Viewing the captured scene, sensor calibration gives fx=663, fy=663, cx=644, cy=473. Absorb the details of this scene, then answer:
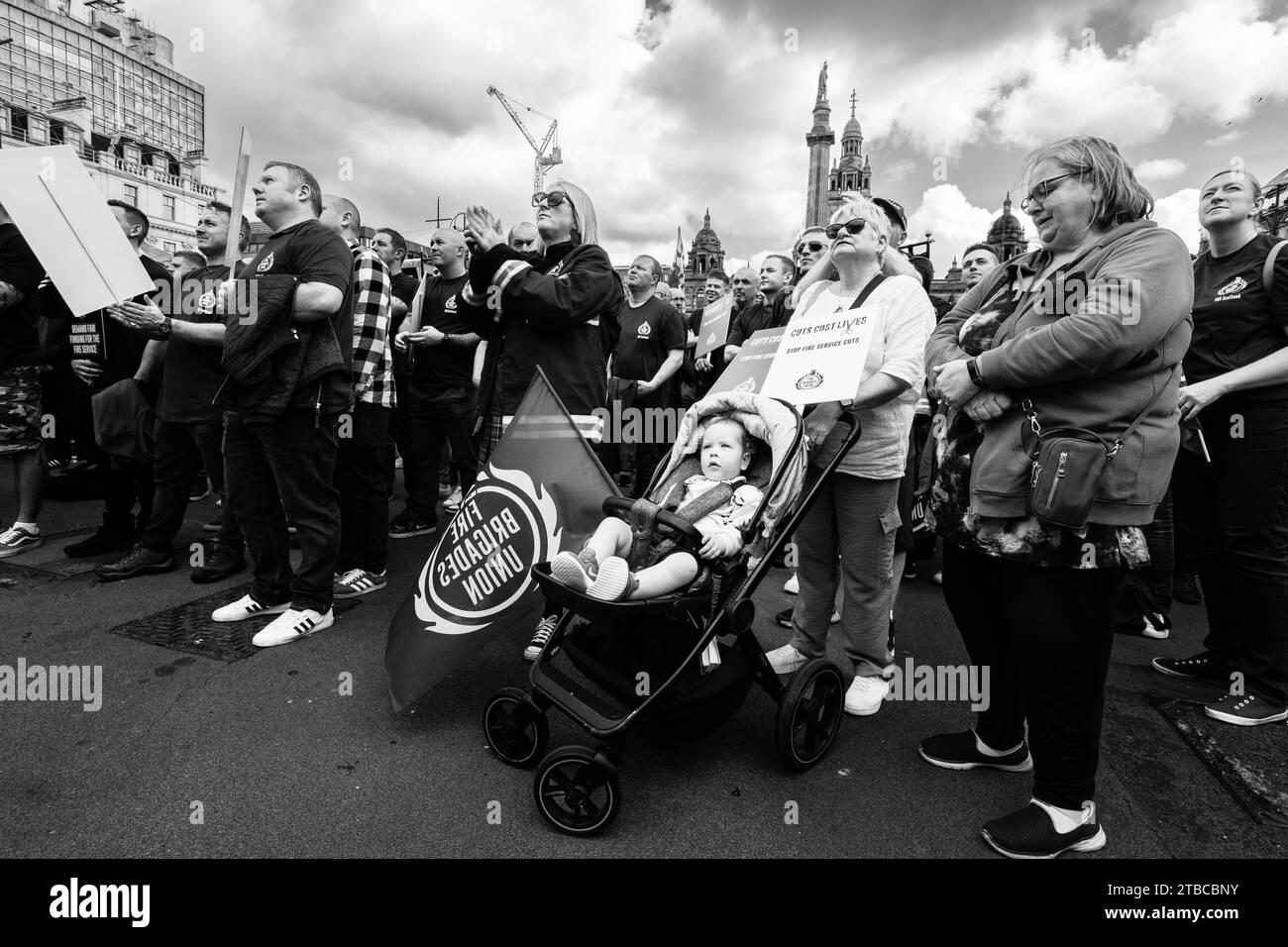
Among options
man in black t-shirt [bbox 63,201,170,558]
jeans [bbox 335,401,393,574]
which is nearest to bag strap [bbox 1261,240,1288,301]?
jeans [bbox 335,401,393,574]

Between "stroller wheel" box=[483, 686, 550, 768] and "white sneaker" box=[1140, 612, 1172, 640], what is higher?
"white sneaker" box=[1140, 612, 1172, 640]

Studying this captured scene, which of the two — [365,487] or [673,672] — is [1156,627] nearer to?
[673,672]

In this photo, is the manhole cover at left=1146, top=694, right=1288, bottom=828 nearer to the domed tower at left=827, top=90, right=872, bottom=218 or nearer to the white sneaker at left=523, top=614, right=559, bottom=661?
the white sneaker at left=523, top=614, right=559, bottom=661

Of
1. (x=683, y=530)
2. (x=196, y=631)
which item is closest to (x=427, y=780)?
(x=683, y=530)

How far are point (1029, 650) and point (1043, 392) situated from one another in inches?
29.2

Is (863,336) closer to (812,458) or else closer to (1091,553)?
(812,458)

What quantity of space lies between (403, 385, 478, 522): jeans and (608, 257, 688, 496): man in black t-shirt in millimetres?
1482

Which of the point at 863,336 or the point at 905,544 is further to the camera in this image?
the point at 905,544

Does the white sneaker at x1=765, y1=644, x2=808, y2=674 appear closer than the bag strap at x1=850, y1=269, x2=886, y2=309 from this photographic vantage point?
No

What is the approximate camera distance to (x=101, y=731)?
245cm

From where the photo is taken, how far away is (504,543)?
8.49 feet

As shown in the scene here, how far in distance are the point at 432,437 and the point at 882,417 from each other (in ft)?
11.8

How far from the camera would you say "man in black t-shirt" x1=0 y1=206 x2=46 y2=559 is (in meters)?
4.19
